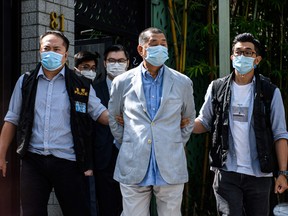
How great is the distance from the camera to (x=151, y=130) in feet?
13.6

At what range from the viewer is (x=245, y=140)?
14.9 feet

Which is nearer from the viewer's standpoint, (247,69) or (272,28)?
(247,69)

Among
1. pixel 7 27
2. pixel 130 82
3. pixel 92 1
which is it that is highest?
pixel 92 1

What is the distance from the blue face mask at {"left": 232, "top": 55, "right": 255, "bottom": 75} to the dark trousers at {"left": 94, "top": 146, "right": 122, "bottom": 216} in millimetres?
1437

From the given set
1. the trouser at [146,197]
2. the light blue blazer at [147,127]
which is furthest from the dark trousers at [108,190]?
the trouser at [146,197]

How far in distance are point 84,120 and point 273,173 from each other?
1.53 metres

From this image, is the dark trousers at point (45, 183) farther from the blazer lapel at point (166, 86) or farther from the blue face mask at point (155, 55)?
the blue face mask at point (155, 55)

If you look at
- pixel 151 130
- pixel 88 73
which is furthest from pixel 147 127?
pixel 88 73

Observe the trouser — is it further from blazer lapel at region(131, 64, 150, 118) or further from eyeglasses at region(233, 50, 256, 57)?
eyeglasses at region(233, 50, 256, 57)

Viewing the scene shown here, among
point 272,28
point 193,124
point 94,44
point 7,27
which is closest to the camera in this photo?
point 193,124

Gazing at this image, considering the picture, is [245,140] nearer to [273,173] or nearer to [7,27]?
[273,173]

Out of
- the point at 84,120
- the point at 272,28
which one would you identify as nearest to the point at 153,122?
the point at 84,120

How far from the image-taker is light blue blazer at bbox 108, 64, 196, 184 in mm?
4133

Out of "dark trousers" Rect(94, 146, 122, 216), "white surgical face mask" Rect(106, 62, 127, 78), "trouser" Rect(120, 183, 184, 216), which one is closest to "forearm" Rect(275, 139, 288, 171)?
"trouser" Rect(120, 183, 184, 216)
